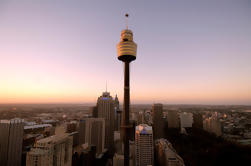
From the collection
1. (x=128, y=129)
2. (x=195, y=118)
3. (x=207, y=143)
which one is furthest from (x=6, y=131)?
(x=195, y=118)

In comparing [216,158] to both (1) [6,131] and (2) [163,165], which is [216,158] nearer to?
(2) [163,165]

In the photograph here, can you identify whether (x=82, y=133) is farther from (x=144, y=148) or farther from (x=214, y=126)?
(x=214, y=126)

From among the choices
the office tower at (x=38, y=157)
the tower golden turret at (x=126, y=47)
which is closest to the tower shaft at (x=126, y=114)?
the tower golden turret at (x=126, y=47)

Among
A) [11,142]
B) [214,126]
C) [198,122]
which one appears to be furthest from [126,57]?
[198,122]

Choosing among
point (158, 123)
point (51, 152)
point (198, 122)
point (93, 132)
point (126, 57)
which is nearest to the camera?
point (51, 152)

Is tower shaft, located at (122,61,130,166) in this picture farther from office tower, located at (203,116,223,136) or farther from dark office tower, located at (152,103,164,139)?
office tower, located at (203,116,223,136)
